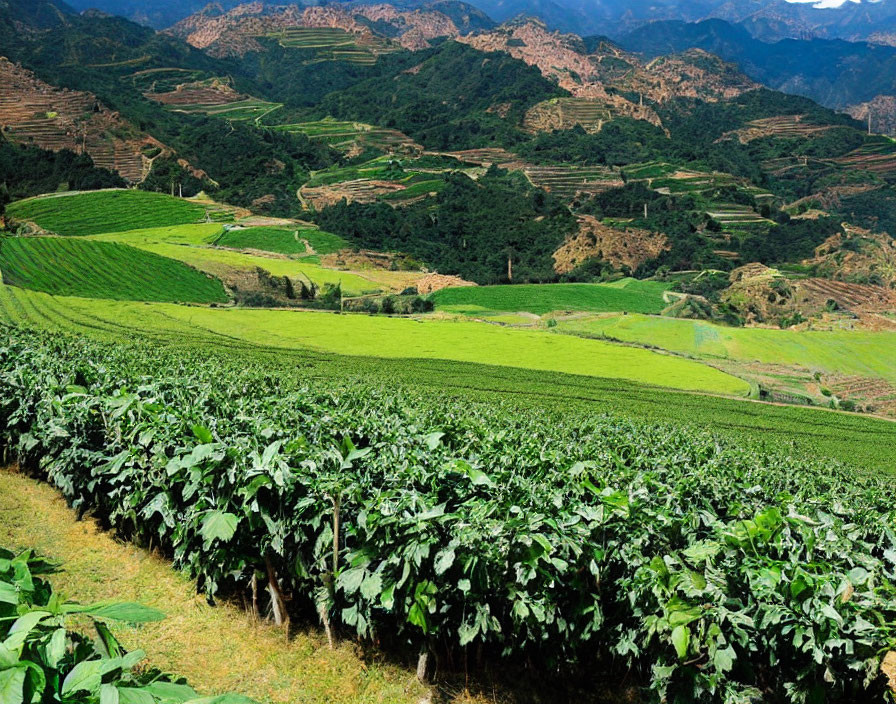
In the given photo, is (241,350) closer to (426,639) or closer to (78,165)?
(426,639)

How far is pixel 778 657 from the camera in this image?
13.4ft

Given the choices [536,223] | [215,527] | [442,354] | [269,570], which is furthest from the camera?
[536,223]

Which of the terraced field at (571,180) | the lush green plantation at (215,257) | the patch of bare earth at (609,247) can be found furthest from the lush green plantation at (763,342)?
the terraced field at (571,180)

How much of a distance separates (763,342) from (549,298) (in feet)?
61.1

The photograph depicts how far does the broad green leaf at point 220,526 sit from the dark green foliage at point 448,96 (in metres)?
119

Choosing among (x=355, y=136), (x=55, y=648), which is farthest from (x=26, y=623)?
(x=355, y=136)

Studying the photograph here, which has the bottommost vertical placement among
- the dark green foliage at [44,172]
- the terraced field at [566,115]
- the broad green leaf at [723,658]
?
the broad green leaf at [723,658]

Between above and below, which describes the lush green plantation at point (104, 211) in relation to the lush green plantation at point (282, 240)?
above

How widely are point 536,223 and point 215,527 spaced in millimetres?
77064

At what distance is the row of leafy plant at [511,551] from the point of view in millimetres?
3902

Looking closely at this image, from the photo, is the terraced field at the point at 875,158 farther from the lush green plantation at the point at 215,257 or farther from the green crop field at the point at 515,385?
the green crop field at the point at 515,385

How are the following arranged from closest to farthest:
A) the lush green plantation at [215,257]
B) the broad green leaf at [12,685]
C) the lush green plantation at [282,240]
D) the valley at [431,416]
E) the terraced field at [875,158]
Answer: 1. the broad green leaf at [12,685]
2. the valley at [431,416]
3. the lush green plantation at [215,257]
4. the lush green plantation at [282,240]
5. the terraced field at [875,158]

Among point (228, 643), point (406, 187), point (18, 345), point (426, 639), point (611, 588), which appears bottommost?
point (228, 643)

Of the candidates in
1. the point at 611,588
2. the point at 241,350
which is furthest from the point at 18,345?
the point at 241,350
